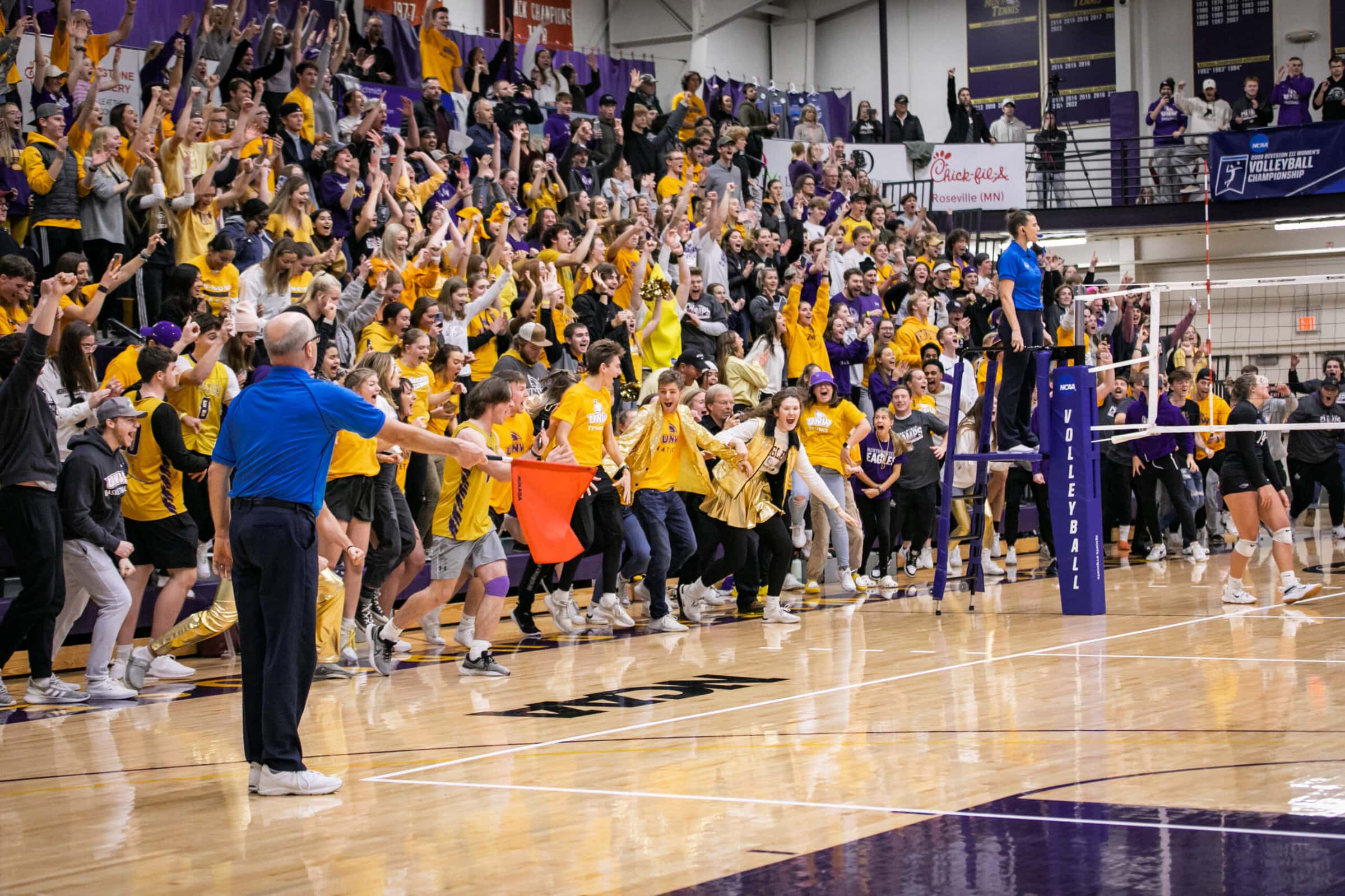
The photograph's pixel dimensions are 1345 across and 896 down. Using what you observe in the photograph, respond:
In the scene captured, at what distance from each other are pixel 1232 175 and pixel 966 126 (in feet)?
14.8

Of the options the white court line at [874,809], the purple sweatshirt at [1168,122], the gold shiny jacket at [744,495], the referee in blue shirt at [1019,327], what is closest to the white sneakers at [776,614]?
the gold shiny jacket at [744,495]

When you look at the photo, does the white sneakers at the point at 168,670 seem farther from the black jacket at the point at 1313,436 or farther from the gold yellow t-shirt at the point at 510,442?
the black jacket at the point at 1313,436

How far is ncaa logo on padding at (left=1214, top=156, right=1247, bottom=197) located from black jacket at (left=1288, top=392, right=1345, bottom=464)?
7.55 m

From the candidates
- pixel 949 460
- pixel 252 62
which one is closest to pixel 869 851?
pixel 949 460

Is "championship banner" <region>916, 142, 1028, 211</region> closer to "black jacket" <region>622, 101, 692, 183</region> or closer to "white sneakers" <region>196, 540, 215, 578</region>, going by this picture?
"black jacket" <region>622, 101, 692, 183</region>

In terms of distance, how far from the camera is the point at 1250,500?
1201cm

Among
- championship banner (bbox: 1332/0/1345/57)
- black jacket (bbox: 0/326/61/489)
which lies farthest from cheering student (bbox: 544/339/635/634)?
championship banner (bbox: 1332/0/1345/57)

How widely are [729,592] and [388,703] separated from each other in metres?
6.35

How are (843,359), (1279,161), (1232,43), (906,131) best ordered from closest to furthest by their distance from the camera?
(843,359) < (1279,161) < (906,131) < (1232,43)

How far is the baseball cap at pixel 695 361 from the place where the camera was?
46.1 feet

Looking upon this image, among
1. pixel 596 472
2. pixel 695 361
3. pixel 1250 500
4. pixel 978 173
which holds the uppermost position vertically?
pixel 978 173

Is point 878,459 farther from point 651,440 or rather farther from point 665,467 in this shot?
point 651,440

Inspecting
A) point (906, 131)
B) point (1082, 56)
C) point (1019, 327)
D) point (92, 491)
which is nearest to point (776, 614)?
point (1019, 327)

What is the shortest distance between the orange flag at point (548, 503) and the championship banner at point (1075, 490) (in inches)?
185
